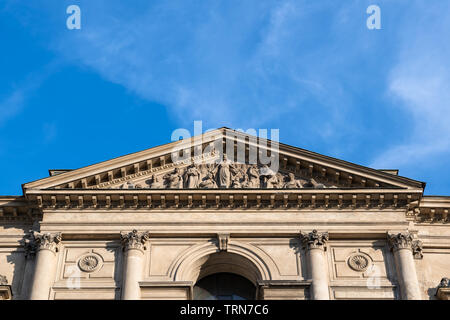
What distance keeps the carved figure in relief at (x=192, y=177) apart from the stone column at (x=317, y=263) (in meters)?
4.77

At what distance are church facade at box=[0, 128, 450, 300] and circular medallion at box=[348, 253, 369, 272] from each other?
0.06 metres

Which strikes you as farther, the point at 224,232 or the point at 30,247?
the point at 224,232

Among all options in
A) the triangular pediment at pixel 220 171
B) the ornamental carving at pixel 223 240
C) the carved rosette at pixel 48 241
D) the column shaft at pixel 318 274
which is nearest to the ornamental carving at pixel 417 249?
the triangular pediment at pixel 220 171

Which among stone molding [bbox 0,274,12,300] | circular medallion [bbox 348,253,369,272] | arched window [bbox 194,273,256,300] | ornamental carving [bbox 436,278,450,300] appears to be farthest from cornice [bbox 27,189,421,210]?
stone molding [bbox 0,274,12,300]

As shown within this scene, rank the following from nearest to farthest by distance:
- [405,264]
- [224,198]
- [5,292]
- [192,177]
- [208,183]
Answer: [5,292] → [405,264] → [224,198] → [208,183] → [192,177]

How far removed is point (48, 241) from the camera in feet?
87.8

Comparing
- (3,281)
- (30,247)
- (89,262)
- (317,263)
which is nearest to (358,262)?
(317,263)

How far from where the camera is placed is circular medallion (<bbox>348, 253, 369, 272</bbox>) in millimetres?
26578

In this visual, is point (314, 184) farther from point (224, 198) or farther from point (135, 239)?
point (135, 239)

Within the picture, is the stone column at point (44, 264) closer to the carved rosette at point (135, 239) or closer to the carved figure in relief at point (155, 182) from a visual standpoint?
the carved rosette at point (135, 239)

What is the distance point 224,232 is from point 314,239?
11.1ft

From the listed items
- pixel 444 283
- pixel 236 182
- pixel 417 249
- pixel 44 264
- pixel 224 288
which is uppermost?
pixel 236 182

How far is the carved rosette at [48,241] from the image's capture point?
2667 cm
